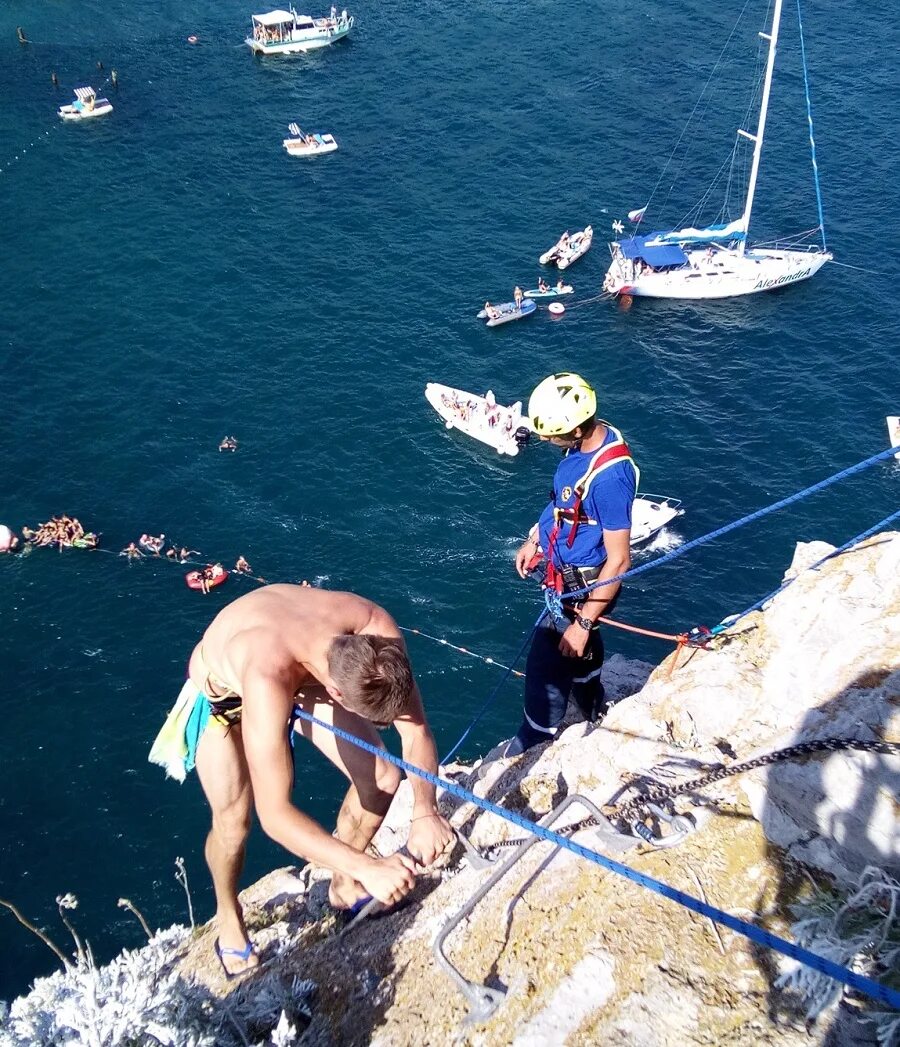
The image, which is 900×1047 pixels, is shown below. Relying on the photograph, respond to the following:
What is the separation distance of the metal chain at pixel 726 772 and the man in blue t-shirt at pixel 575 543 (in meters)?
2.41

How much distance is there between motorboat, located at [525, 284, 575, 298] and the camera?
153ft

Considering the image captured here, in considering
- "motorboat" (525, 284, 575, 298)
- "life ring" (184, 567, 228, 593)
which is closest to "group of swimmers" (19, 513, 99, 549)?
"life ring" (184, 567, 228, 593)

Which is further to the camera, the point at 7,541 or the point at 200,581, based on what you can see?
the point at 7,541

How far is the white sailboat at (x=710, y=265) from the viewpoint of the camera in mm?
46406

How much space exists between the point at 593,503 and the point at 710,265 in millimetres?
41170

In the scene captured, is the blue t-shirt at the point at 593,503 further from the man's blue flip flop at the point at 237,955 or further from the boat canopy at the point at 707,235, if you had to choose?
the boat canopy at the point at 707,235

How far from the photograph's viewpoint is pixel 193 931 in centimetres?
938

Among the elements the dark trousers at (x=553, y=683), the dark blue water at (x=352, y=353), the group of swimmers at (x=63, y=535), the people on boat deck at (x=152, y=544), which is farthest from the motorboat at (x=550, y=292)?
the dark trousers at (x=553, y=683)

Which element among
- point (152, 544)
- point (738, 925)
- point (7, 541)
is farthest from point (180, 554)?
point (738, 925)

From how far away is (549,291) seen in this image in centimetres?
4678

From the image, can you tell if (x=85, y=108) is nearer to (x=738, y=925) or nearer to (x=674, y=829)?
(x=674, y=829)

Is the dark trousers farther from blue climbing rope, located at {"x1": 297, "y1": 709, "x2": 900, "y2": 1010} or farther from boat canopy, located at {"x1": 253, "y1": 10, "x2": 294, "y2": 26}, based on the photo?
boat canopy, located at {"x1": 253, "y1": 10, "x2": 294, "y2": 26}

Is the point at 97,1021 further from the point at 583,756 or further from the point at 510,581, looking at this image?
the point at 510,581

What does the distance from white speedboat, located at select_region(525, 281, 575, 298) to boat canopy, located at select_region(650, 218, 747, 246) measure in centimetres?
505
